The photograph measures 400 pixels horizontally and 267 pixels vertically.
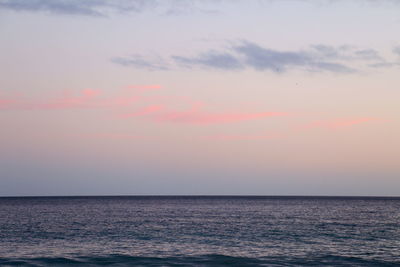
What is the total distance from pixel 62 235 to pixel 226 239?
2059 cm

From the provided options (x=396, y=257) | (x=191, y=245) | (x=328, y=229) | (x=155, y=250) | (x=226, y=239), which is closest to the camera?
(x=396, y=257)

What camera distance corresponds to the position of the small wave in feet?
118

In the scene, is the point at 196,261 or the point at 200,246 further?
the point at 200,246

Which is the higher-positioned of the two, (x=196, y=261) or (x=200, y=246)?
(x=200, y=246)

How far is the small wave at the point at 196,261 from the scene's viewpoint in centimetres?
3603

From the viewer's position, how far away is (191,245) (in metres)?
45.4

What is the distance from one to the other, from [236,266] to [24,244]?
24.2 metres

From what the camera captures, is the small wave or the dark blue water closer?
the small wave

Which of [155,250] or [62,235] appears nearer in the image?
[155,250]

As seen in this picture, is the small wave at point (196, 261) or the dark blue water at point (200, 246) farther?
the dark blue water at point (200, 246)

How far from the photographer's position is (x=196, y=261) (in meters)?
37.2

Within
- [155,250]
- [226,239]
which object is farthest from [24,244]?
[226,239]

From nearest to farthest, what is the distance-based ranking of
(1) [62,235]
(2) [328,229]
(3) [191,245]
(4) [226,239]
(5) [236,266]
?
(5) [236,266]
(3) [191,245]
(4) [226,239]
(1) [62,235]
(2) [328,229]

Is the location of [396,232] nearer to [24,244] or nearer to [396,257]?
[396,257]
